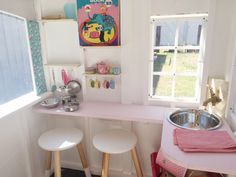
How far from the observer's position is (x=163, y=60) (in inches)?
72.0

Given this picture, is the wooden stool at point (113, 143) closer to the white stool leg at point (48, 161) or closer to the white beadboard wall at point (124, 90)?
the white beadboard wall at point (124, 90)

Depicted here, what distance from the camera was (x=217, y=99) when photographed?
1.56m

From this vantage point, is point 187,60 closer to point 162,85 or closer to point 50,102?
point 162,85

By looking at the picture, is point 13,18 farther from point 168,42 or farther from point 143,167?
point 143,167

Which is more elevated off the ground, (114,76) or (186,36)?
(186,36)

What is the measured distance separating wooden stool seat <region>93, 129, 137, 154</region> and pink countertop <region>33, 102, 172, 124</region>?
195mm

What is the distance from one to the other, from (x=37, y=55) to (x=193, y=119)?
160 cm

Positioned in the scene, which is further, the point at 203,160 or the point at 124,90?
the point at 124,90

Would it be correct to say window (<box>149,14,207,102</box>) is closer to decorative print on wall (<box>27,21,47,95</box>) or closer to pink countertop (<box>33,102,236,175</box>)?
pink countertop (<box>33,102,236,175</box>)

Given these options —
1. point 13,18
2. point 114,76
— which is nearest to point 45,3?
point 13,18

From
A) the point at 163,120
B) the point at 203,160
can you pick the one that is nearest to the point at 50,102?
the point at 163,120

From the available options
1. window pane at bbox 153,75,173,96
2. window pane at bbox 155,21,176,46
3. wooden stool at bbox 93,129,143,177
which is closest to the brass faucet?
window pane at bbox 153,75,173,96

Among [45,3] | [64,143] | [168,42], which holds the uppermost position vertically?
[45,3]

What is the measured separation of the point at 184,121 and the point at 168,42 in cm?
73
